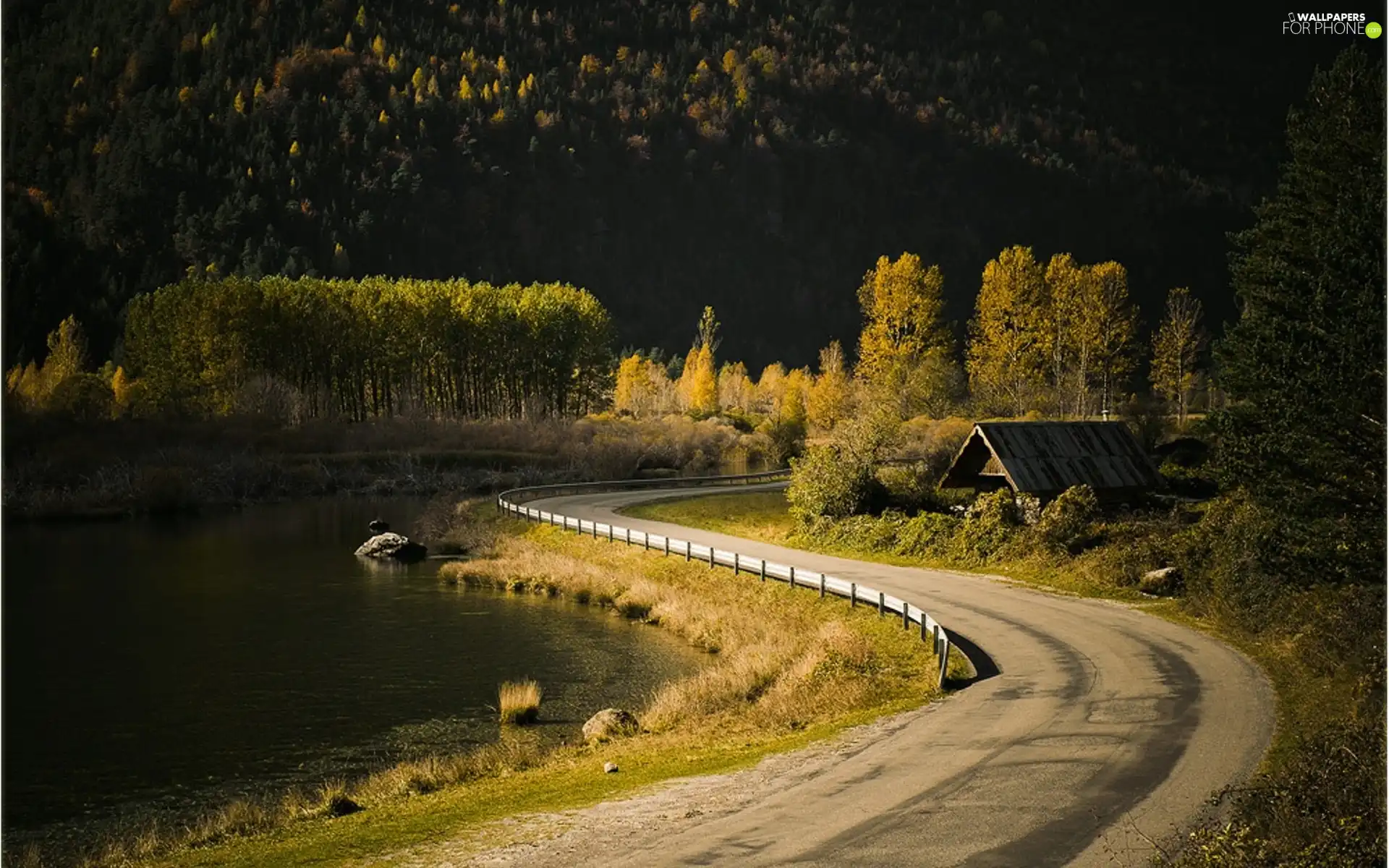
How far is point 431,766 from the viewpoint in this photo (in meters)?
24.4

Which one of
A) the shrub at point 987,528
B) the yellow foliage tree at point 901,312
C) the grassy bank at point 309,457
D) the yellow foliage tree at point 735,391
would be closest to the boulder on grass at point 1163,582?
the shrub at point 987,528

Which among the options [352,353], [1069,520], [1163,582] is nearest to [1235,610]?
[1163,582]

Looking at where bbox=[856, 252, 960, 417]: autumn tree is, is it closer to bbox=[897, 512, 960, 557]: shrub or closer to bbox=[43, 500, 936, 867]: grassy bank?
bbox=[897, 512, 960, 557]: shrub

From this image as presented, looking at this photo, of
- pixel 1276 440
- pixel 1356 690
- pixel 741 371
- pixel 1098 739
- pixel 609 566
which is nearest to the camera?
pixel 1098 739

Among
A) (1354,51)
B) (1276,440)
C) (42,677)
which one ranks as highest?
(1354,51)

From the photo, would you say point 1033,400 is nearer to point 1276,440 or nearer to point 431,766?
point 1276,440

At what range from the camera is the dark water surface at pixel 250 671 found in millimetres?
26719

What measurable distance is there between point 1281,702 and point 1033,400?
70.1 m

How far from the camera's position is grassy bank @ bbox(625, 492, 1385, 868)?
14219mm

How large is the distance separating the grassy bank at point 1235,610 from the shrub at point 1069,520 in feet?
0.19

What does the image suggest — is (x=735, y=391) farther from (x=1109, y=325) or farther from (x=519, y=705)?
(x=519, y=705)

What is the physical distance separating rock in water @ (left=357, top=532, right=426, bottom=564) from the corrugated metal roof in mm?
26192

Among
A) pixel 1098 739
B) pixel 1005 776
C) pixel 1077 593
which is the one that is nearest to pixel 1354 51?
pixel 1077 593

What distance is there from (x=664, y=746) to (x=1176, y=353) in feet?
284
